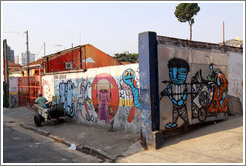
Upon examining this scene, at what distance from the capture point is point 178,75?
7.43 meters

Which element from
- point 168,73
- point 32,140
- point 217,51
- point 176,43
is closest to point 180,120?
point 168,73

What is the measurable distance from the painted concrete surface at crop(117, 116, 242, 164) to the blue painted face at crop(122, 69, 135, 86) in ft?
8.09

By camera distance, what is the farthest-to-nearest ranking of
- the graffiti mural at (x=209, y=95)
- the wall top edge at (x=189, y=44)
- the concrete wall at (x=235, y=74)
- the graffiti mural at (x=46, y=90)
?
the graffiti mural at (x=46, y=90)
the concrete wall at (x=235, y=74)
the graffiti mural at (x=209, y=95)
the wall top edge at (x=189, y=44)

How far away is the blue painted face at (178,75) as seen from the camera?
725 centimetres

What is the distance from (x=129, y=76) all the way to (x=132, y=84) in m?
0.34

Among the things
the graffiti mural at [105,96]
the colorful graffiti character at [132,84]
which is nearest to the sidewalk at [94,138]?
the graffiti mural at [105,96]

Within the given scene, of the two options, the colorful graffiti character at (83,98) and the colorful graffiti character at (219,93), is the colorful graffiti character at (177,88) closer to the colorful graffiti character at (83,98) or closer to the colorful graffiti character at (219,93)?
the colorful graffiti character at (219,93)

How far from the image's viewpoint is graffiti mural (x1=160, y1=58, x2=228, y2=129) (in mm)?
7246

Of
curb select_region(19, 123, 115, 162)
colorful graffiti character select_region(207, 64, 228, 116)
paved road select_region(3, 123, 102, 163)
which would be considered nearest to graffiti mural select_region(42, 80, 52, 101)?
curb select_region(19, 123, 115, 162)

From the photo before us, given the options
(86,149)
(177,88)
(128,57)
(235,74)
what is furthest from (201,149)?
(128,57)

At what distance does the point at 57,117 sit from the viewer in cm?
1109

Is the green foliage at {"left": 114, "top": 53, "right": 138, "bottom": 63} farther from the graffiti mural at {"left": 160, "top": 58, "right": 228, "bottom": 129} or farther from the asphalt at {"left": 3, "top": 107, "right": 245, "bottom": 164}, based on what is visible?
the asphalt at {"left": 3, "top": 107, "right": 245, "bottom": 164}

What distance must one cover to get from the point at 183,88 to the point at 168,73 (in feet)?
2.85

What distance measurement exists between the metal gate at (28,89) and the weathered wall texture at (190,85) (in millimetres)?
11353
